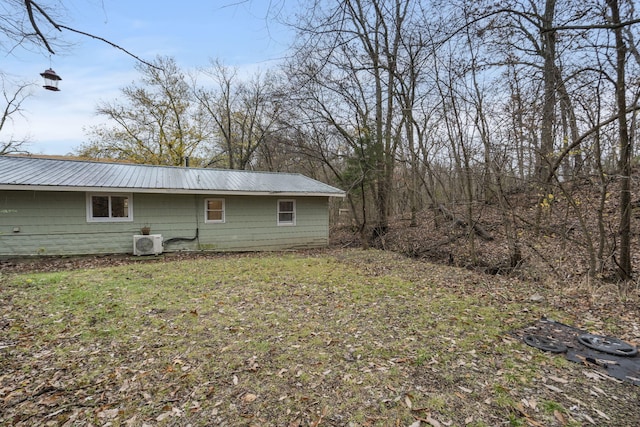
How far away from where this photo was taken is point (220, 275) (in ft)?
20.7

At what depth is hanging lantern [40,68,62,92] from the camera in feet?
14.3

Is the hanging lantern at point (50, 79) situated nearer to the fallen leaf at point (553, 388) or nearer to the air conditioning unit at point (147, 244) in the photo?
the air conditioning unit at point (147, 244)

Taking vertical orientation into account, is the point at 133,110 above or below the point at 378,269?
above

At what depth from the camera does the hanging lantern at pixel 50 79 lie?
4370 millimetres

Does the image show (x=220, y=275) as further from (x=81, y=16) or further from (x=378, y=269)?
(x=81, y=16)

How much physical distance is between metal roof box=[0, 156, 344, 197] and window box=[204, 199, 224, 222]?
59 centimetres

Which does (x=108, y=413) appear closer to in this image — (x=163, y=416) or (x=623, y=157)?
(x=163, y=416)

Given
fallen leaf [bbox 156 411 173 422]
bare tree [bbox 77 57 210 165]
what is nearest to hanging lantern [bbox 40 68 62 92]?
fallen leaf [bbox 156 411 173 422]

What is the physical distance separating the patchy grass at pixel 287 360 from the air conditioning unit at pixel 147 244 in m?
3.32

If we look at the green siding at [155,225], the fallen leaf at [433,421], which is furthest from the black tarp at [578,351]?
the green siding at [155,225]

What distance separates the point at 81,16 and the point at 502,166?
7.20 metres

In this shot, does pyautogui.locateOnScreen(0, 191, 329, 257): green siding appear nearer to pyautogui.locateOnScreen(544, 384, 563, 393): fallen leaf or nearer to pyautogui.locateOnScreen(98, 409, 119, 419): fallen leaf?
pyautogui.locateOnScreen(98, 409, 119, 419): fallen leaf

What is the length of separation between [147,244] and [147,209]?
1.07 meters

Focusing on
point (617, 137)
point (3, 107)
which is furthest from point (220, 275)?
point (3, 107)
